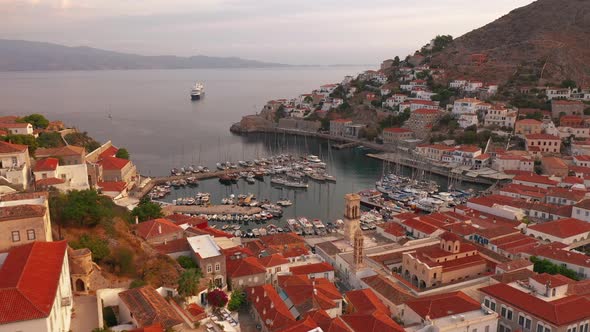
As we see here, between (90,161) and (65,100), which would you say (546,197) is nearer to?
(90,161)

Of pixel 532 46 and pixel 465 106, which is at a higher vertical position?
pixel 532 46

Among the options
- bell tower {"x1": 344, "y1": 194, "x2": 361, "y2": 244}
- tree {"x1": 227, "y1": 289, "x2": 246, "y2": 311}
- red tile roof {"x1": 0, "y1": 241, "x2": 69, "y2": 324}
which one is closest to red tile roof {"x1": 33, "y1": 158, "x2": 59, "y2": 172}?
red tile roof {"x1": 0, "y1": 241, "x2": 69, "y2": 324}

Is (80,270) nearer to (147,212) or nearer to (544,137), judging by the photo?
(147,212)

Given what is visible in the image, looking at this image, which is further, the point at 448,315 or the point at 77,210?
the point at 77,210

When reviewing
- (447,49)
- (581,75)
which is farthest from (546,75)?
(447,49)

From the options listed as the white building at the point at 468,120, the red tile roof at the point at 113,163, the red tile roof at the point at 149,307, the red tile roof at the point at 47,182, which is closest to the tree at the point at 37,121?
the red tile roof at the point at 113,163

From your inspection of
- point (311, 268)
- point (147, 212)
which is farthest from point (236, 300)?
point (147, 212)

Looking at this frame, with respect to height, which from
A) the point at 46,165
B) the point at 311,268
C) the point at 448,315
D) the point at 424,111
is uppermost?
the point at 424,111
